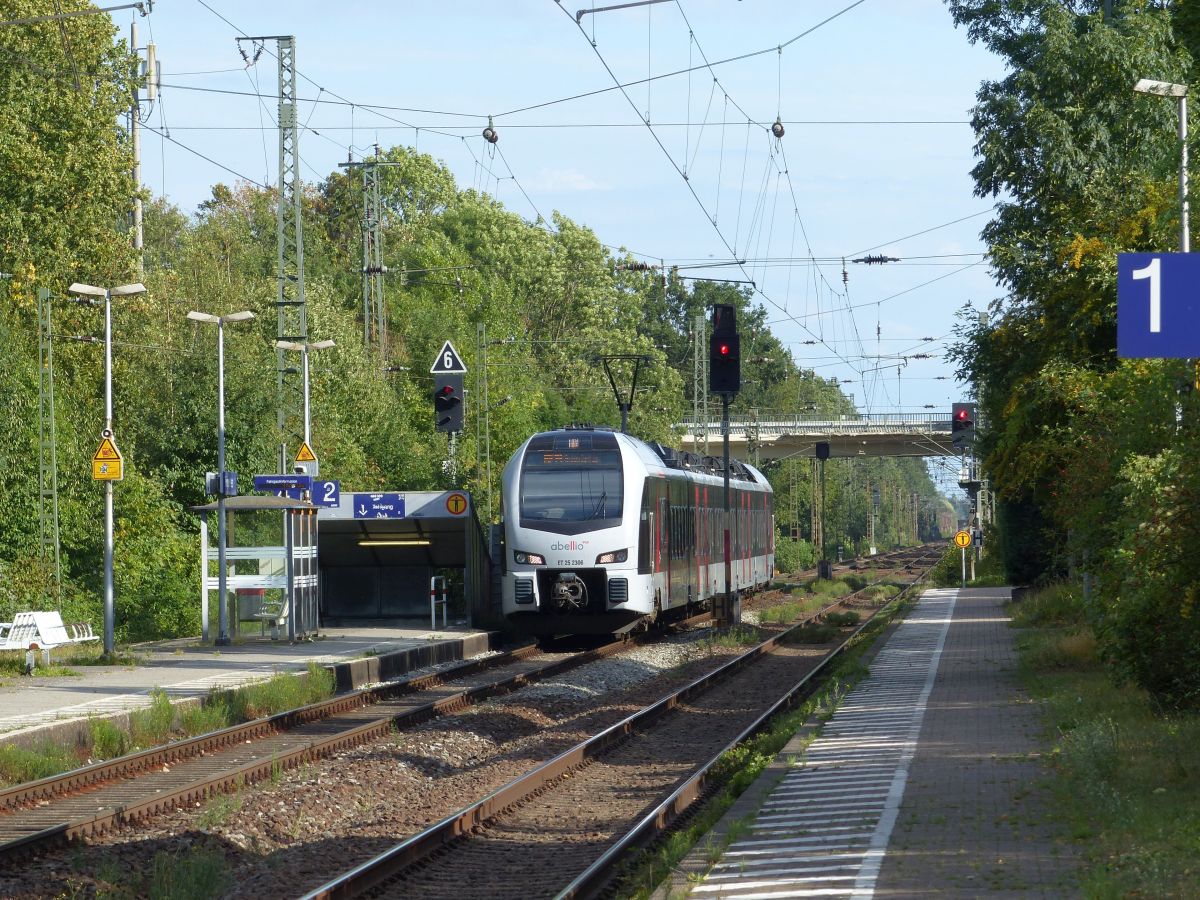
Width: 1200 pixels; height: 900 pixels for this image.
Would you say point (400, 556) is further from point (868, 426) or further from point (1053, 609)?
point (868, 426)

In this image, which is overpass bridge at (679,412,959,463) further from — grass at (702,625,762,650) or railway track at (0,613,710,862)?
railway track at (0,613,710,862)

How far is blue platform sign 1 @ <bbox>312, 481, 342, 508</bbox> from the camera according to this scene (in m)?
29.3

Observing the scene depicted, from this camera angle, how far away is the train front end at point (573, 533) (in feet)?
86.9

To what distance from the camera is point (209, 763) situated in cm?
1544

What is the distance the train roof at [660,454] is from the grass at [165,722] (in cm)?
743

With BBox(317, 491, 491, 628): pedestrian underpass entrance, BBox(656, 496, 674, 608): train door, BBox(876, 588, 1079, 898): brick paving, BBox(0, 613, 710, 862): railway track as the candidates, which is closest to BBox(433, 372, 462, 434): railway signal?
BBox(317, 491, 491, 628): pedestrian underpass entrance

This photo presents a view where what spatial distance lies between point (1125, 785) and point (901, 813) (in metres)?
1.69

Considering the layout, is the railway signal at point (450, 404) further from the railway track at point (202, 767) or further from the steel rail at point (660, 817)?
the steel rail at point (660, 817)

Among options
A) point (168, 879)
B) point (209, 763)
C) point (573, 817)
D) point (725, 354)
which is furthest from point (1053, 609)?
point (168, 879)

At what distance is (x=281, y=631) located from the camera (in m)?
27.7

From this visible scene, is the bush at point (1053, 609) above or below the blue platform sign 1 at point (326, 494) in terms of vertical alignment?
below

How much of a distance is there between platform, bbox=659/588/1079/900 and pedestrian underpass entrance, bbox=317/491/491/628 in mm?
12233

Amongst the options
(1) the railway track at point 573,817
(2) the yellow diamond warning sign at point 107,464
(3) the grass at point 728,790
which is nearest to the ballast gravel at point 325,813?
(1) the railway track at point 573,817

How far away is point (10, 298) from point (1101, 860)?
3784cm
